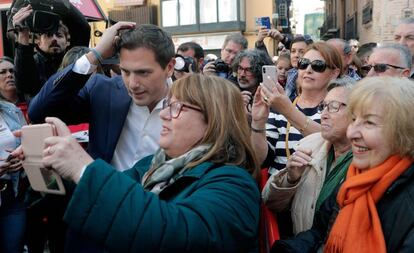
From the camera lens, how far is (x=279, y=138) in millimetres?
3225

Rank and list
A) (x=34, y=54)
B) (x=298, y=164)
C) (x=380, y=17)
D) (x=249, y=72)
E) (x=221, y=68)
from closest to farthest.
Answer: (x=298, y=164), (x=34, y=54), (x=249, y=72), (x=221, y=68), (x=380, y=17)

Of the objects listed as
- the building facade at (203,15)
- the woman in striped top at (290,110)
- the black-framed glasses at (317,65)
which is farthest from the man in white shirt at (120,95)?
the building facade at (203,15)

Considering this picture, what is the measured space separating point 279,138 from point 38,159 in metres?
1.92

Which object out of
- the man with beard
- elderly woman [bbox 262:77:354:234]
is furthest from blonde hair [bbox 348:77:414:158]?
the man with beard

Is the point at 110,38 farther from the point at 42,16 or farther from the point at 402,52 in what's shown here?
the point at 402,52

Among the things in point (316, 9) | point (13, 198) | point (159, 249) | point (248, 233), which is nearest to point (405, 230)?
point (248, 233)

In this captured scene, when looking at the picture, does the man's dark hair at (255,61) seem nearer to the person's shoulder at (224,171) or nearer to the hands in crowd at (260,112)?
the hands in crowd at (260,112)

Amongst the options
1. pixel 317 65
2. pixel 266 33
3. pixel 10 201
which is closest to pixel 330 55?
pixel 317 65

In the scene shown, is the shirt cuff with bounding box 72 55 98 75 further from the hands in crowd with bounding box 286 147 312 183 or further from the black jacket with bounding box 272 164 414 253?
the black jacket with bounding box 272 164 414 253

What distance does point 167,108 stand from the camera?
6.12 feet

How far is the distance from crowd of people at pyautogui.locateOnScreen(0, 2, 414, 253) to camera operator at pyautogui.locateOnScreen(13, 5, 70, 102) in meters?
0.02

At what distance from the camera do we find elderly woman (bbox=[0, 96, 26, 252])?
11.3ft

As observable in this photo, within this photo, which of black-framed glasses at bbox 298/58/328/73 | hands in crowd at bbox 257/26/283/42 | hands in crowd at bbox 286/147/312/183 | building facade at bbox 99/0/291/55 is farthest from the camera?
building facade at bbox 99/0/291/55

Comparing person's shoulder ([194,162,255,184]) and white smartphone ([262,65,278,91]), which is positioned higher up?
white smartphone ([262,65,278,91])
